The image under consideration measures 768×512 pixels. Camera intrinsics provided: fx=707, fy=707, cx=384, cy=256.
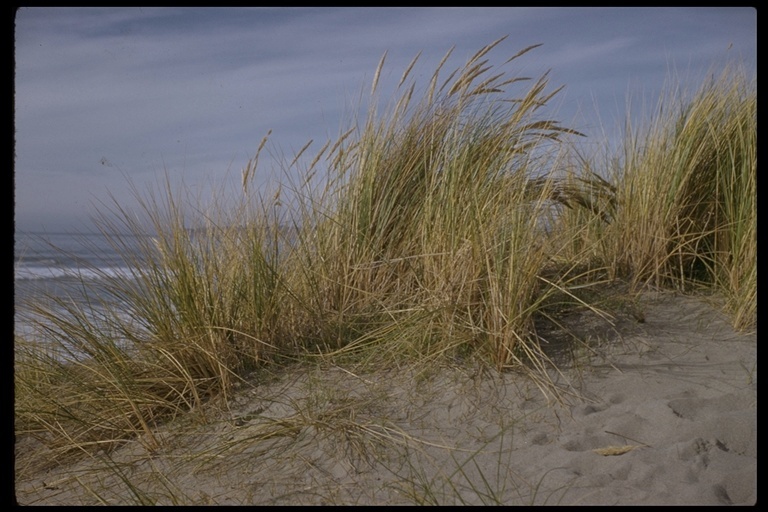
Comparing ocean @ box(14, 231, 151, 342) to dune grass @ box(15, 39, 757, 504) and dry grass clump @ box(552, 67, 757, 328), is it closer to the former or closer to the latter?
dune grass @ box(15, 39, 757, 504)

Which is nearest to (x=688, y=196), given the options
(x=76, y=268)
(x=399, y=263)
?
(x=399, y=263)

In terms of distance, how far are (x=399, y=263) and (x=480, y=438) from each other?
119cm

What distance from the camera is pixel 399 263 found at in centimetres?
330

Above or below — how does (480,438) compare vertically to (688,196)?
below

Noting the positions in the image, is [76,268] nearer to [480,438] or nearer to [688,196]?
[480,438]

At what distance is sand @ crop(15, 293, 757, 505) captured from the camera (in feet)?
6.55

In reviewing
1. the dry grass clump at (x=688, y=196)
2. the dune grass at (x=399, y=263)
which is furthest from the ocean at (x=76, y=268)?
the dry grass clump at (x=688, y=196)

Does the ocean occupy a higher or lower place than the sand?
higher

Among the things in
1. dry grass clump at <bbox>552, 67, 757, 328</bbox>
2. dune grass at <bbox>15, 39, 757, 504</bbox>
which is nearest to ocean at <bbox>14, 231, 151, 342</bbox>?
dune grass at <bbox>15, 39, 757, 504</bbox>

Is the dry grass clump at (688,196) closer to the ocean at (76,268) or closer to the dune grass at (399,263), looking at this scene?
the dune grass at (399,263)

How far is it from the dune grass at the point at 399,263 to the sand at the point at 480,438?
11 centimetres

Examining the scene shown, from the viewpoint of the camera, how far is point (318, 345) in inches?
123

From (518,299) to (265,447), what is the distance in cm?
105

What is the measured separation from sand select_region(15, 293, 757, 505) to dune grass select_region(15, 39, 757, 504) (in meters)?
0.11
